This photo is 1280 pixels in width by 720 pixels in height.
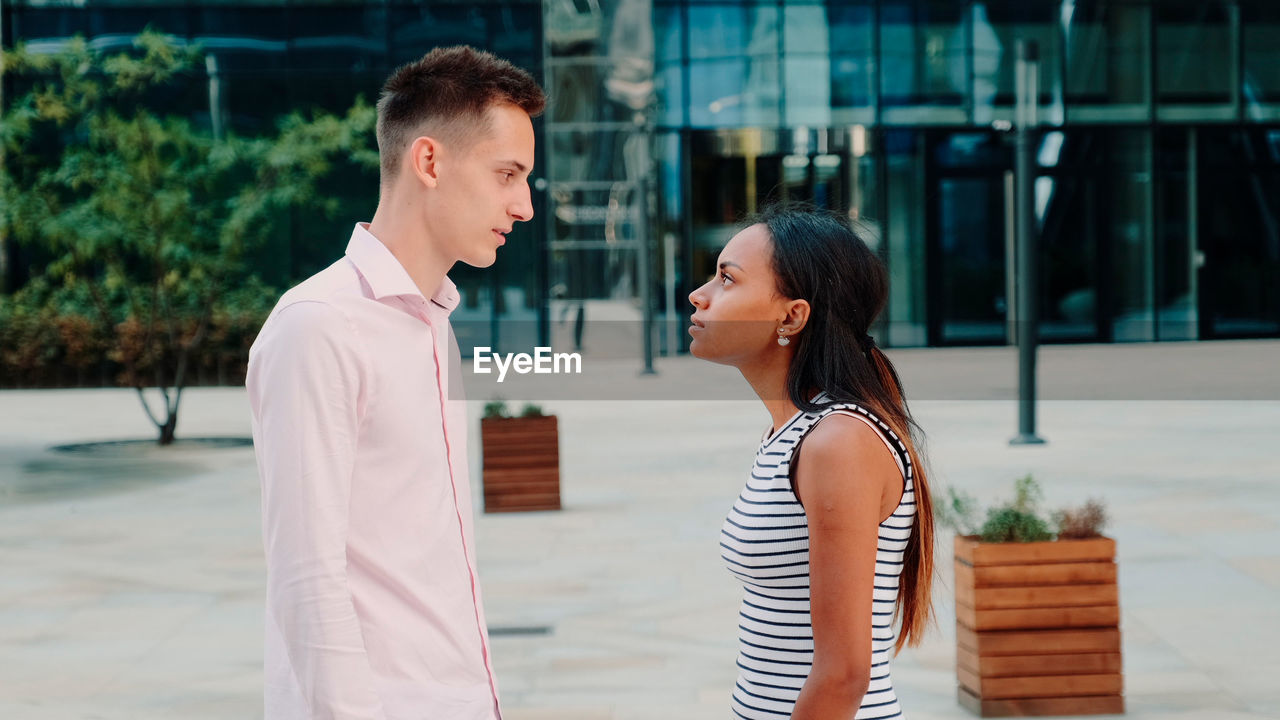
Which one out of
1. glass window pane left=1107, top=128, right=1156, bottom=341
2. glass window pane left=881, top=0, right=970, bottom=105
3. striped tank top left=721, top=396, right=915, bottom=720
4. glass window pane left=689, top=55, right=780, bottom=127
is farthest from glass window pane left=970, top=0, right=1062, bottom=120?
striped tank top left=721, top=396, right=915, bottom=720

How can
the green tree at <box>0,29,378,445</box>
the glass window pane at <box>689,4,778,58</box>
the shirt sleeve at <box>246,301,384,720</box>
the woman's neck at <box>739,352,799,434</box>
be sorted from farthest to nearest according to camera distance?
the glass window pane at <box>689,4,778,58</box>
the green tree at <box>0,29,378,445</box>
the woman's neck at <box>739,352,799,434</box>
the shirt sleeve at <box>246,301,384,720</box>

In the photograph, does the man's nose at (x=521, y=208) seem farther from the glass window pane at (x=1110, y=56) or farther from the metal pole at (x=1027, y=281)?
the glass window pane at (x=1110, y=56)

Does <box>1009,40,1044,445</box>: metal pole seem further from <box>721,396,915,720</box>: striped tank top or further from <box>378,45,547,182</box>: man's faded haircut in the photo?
<box>378,45,547,182</box>: man's faded haircut

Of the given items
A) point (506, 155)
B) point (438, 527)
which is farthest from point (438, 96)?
point (438, 527)

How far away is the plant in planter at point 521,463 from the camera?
10.9 meters

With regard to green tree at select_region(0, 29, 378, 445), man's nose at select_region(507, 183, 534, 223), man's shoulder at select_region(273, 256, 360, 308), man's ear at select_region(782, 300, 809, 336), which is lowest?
man's ear at select_region(782, 300, 809, 336)

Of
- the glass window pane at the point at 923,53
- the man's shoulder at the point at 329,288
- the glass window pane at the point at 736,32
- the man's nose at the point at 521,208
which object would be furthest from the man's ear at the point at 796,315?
the glass window pane at the point at 923,53

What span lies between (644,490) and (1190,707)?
6504 millimetres

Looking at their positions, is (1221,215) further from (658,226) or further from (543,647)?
(543,647)

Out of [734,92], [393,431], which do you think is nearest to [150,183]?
[734,92]

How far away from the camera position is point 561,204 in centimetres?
2784

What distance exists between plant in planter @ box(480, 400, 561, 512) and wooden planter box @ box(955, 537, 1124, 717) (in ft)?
18.7

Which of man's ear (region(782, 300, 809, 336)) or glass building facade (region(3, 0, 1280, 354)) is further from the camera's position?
glass building facade (region(3, 0, 1280, 354))

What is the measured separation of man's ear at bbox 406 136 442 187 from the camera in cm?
220
